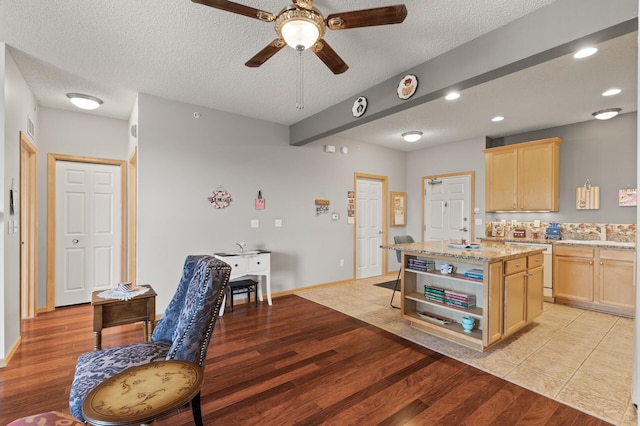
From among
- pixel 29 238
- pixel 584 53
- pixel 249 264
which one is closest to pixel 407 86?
pixel 584 53

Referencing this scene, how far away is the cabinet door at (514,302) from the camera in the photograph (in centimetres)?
292

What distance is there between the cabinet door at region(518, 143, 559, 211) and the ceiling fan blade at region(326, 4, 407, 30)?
13.8 feet

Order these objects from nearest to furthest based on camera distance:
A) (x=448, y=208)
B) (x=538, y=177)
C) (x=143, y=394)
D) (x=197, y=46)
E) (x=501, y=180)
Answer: (x=143, y=394) < (x=197, y=46) < (x=538, y=177) < (x=501, y=180) < (x=448, y=208)

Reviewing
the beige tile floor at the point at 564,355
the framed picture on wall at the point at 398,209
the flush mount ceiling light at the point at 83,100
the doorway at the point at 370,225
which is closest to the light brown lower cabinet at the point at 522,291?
the beige tile floor at the point at 564,355

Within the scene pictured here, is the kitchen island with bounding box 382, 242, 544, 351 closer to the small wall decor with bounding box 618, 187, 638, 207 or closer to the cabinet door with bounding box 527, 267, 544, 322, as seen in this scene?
the cabinet door with bounding box 527, 267, 544, 322

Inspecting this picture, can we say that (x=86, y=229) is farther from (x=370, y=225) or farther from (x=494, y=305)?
(x=494, y=305)

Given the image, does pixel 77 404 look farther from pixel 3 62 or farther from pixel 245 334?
pixel 3 62

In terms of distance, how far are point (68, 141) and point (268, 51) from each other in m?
3.64

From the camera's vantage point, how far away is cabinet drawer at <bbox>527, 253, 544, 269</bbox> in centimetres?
322

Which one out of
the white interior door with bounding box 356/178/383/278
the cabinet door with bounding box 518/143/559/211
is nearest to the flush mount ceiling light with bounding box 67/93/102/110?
the white interior door with bounding box 356/178/383/278

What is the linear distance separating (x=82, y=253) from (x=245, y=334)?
284 centimetres

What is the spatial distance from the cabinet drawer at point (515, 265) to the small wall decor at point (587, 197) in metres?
2.35

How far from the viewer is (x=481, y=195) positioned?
550 centimetres

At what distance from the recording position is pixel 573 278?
166 inches
